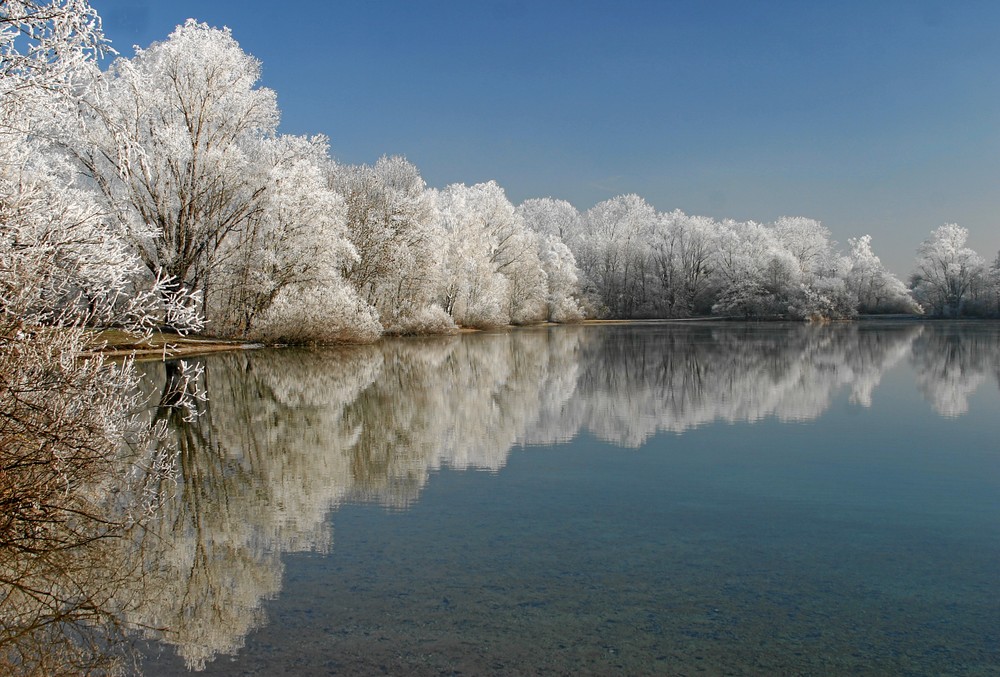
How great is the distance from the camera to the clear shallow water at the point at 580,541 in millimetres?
4652

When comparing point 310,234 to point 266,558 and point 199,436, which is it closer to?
point 199,436

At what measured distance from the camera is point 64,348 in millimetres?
6492

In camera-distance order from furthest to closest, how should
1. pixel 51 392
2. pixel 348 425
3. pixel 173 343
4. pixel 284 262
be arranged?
pixel 284 262
pixel 173 343
pixel 348 425
pixel 51 392

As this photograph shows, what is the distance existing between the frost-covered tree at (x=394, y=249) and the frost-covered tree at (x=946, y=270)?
56941 mm

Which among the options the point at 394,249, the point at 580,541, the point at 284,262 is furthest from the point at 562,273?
the point at 580,541

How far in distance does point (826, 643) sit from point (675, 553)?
1.79 metres

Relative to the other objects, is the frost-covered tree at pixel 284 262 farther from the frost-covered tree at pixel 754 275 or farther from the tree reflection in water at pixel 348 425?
the frost-covered tree at pixel 754 275

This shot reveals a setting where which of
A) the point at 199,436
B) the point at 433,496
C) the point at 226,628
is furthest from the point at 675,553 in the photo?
the point at 199,436

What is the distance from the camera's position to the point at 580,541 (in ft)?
22.1

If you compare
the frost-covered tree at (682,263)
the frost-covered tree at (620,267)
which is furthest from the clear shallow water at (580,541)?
the frost-covered tree at (682,263)

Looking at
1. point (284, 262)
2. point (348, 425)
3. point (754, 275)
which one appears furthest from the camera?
point (754, 275)

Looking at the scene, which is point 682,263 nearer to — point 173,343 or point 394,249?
point 394,249

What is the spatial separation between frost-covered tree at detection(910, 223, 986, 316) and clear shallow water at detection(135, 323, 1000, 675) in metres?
69.8

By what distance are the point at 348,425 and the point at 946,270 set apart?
260 feet
